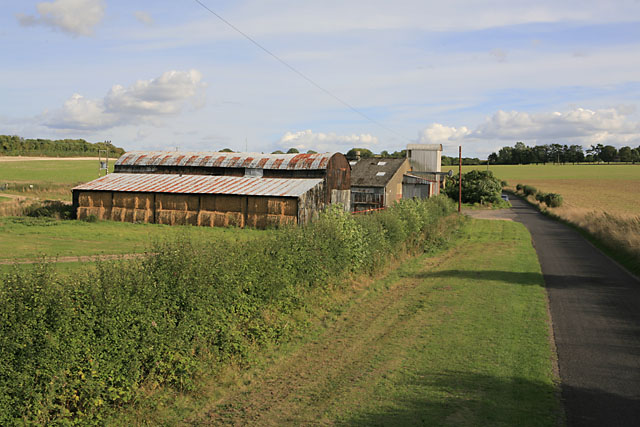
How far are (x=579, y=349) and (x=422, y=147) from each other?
6828cm

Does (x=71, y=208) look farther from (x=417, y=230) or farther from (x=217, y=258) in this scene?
(x=217, y=258)

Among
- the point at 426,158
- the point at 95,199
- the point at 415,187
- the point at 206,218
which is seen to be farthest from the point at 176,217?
the point at 426,158

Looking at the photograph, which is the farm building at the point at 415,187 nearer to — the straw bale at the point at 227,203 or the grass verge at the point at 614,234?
the grass verge at the point at 614,234

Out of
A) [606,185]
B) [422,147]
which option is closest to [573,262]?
[422,147]

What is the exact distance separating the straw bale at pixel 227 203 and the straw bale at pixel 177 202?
3.66 feet

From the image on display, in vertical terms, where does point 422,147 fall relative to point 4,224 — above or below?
above

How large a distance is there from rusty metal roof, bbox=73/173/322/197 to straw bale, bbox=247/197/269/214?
1.28 ft

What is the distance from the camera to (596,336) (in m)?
13.6

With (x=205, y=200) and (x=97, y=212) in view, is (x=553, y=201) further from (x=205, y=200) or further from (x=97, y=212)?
(x=97, y=212)

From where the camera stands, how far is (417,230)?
30281 mm

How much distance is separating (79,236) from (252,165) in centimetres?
1900

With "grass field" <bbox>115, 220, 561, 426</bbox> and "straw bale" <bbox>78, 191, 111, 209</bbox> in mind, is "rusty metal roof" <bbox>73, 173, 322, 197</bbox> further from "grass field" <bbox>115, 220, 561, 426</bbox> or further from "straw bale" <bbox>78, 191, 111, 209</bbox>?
"grass field" <bbox>115, 220, 561, 426</bbox>

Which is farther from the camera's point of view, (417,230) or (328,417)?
(417,230)

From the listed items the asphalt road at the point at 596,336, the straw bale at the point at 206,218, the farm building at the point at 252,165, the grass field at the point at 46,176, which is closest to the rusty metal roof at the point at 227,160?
the farm building at the point at 252,165
